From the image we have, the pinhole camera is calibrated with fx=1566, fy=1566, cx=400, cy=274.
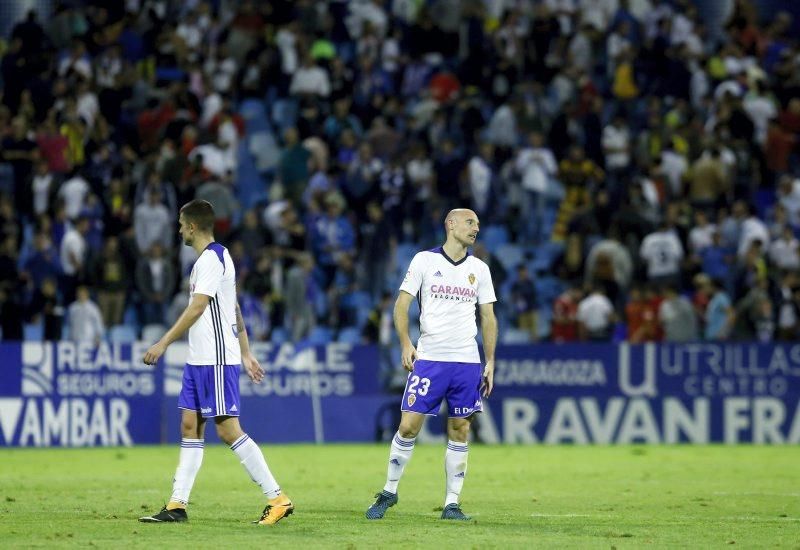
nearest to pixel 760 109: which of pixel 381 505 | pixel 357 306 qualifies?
pixel 357 306

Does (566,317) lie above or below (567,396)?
above

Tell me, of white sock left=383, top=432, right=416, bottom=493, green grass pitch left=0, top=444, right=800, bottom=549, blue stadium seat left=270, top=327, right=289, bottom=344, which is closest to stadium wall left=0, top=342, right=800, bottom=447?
green grass pitch left=0, top=444, right=800, bottom=549

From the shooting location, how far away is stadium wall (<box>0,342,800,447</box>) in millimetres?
23688

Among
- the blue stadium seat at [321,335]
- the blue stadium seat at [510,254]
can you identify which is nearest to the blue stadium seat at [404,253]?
the blue stadium seat at [510,254]

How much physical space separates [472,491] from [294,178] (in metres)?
13.4

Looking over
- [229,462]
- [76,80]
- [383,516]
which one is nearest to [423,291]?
[383,516]

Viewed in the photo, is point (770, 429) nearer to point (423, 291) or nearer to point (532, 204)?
point (532, 204)

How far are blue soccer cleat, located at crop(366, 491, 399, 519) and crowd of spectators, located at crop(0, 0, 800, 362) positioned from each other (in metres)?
12.2

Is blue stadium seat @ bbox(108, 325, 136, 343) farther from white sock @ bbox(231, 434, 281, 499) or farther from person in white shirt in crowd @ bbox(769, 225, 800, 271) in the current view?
white sock @ bbox(231, 434, 281, 499)

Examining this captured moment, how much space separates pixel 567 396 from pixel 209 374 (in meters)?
13.1

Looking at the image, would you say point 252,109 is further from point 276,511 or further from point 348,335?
point 276,511

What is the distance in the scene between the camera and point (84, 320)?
79.8ft

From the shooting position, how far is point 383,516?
12.5 metres

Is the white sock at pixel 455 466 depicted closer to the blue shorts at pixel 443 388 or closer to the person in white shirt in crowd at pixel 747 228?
the blue shorts at pixel 443 388
